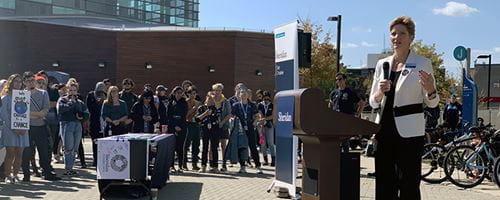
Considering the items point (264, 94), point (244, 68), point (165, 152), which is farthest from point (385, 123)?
point (244, 68)

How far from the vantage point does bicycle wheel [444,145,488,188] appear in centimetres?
1051

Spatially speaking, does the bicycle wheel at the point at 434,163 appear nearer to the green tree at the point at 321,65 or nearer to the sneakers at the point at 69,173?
the sneakers at the point at 69,173

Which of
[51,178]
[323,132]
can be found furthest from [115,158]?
[323,132]

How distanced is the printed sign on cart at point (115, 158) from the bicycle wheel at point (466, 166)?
19.4ft

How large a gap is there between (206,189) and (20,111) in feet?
11.3

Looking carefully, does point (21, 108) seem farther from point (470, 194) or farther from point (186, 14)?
point (186, 14)

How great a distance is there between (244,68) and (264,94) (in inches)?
795

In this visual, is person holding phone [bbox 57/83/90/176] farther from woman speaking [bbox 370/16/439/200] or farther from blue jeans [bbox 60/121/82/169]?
woman speaking [bbox 370/16/439/200]

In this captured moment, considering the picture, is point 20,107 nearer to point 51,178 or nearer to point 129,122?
point 51,178

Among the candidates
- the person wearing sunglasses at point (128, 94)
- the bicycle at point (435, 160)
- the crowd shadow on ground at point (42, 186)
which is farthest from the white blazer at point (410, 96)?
the person wearing sunglasses at point (128, 94)

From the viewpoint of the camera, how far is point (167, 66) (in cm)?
3472

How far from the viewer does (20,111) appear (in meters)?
10.0

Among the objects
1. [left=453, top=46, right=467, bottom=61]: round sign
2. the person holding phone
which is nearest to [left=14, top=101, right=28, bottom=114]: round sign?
the person holding phone

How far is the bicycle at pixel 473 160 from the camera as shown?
1047cm
